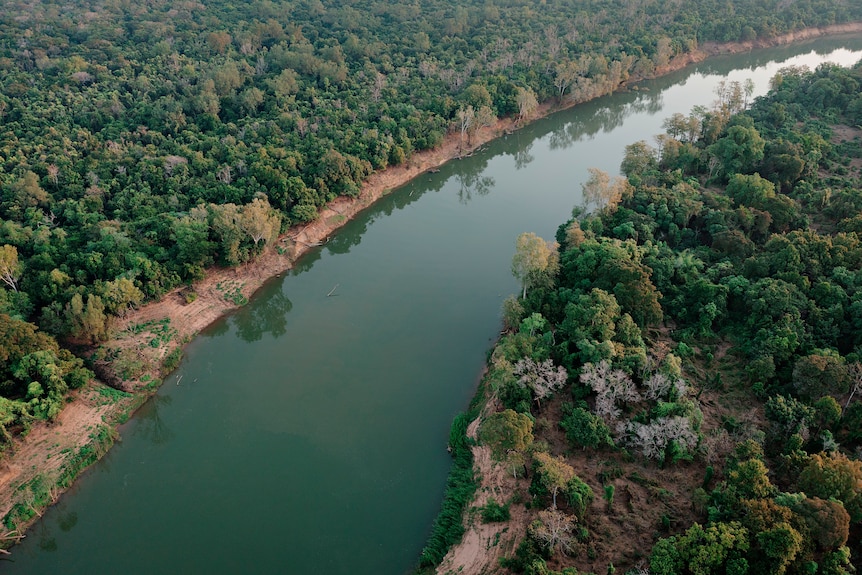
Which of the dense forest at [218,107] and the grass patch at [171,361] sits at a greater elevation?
the dense forest at [218,107]

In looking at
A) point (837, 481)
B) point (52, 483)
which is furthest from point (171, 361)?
point (837, 481)

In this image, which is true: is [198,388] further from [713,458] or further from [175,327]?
[713,458]

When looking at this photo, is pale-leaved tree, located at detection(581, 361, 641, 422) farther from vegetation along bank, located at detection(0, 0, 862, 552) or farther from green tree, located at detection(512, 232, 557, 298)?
vegetation along bank, located at detection(0, 0, 862, 552)

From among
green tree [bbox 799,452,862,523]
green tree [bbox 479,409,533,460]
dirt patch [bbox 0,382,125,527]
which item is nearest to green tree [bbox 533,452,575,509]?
green tree [bbox 479,409,533,460]

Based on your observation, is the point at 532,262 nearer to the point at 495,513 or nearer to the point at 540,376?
the point at 540,376

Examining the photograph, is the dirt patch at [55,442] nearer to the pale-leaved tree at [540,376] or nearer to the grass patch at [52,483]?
the grass patch at [52,483]

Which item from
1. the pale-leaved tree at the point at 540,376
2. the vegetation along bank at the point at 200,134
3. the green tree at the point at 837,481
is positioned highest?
the vegetation along bank at the point at 200,134

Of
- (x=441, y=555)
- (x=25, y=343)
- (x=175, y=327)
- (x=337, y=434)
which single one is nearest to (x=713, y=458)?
(x=441, y=555)

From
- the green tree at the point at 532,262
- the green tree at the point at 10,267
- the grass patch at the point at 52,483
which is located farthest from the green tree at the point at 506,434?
the green tree at the point at 10,267
